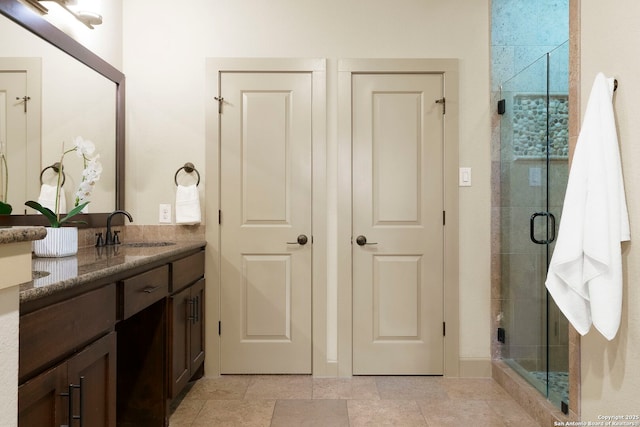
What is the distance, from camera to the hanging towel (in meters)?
1.53

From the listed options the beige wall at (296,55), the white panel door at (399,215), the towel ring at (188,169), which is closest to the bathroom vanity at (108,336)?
the towel ring at (188,169)

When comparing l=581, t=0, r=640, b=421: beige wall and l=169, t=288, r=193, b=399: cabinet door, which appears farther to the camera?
l=169, t=288, r=193, b=399: cabinet door

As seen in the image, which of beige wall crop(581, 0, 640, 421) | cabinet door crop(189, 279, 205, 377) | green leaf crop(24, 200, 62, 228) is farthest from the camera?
cabinet door crop(189, 279, 205, 377)

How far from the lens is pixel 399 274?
281cm

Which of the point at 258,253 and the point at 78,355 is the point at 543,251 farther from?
the point at 78,355

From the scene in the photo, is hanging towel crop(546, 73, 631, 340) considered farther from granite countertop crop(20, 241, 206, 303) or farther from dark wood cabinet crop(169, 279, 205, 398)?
dark wood cabinet crop(169, 279, 205, 398)

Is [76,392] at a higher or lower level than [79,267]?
lower

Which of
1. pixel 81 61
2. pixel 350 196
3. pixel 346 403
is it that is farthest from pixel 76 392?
pixel 350 196

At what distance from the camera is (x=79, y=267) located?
153 cm

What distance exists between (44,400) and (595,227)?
1892 mm

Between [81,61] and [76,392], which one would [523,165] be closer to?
[76,392]

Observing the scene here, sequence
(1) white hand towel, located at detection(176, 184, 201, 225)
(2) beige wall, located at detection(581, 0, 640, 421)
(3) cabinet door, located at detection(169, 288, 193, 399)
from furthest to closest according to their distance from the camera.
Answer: (1) white hand towel, located at detection(176, 184, 201, 225) < (3) cabinet door, located at detection(169, 288, 193, 399) < (2) beige wall, located at detection(581, 0, 640, 421)

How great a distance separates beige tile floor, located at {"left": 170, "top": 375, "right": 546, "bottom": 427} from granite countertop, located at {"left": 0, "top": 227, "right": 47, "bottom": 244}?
1713 mm

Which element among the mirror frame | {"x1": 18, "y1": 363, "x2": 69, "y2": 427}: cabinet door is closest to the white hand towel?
the mirror frame
